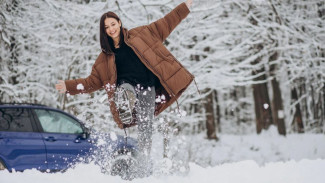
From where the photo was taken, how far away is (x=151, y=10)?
8.33m

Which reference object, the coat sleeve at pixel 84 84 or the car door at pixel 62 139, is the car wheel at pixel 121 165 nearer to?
the car door at pixel 62 139

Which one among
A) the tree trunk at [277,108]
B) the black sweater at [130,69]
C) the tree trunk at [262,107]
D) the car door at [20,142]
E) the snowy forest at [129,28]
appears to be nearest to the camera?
the black sweater at [130,69]

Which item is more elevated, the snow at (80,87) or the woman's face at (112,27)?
the woman's face at (112,27)

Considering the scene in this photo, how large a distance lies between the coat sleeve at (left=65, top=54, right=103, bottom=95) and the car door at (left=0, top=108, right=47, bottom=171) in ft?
6.95

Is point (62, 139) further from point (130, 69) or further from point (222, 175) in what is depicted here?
point (222, 175)

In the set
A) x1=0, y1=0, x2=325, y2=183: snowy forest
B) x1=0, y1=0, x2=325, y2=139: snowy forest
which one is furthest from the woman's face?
x1=0, y1=0, x2=325, y2=139: snowy forest

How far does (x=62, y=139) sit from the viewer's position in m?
6.38

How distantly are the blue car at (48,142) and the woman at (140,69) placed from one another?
4.99 feet

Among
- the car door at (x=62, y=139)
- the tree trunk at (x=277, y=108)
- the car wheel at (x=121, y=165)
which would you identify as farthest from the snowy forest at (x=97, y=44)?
the tree trunk at (x=277, y=108)

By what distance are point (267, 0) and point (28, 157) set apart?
17.2 feet

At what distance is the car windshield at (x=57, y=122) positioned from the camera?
6.41 m

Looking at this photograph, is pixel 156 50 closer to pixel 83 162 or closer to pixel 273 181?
pixel 273 181

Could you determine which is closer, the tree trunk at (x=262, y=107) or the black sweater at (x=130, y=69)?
the black sweater at (x=130, y=69)

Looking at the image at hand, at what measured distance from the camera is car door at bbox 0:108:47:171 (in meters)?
5.81
